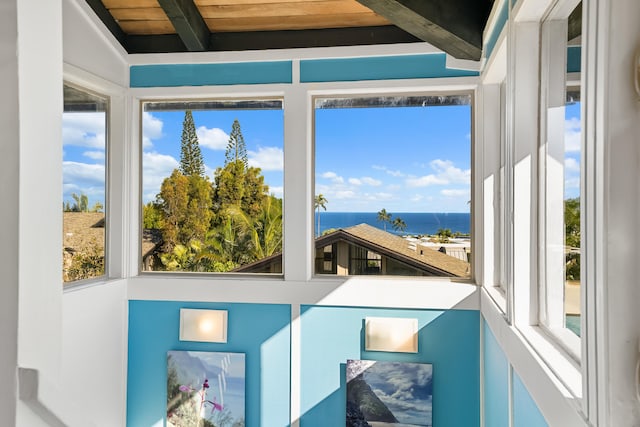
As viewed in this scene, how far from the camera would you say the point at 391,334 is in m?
2.79

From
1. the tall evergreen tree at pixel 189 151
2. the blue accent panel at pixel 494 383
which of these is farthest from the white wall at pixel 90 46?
the blue accent panel at pixel 494 383

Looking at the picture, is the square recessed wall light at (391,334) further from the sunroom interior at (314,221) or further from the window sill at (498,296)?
the window sill at (498,296)

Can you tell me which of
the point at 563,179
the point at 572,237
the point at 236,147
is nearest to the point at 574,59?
the point at 563,179

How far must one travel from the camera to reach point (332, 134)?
2988 millimetres

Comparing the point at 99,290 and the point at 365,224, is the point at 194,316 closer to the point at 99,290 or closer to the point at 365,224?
the point at 99,290

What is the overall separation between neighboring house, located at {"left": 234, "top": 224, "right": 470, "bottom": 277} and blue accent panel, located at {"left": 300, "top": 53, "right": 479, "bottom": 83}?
3.06 feet

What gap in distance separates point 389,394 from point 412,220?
3.44 ft

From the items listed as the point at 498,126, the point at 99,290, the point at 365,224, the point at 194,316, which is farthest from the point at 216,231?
the point at 498,126

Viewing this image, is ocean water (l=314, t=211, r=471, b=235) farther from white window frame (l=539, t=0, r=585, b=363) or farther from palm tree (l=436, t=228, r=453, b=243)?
white window frame (l=539, t=0, r=585, b=363)

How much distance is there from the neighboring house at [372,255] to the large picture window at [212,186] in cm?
29

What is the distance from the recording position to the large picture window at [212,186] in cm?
306

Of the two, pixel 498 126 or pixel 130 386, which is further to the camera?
pixel 130 386
